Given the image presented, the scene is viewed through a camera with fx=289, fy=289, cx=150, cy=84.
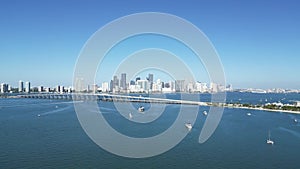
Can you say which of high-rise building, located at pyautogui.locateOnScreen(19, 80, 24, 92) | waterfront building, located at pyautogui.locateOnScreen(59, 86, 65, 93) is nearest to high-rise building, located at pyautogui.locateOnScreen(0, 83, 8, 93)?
high-rise building, located at pyautogui.locateOnScreen(19, 80, 24, 92)

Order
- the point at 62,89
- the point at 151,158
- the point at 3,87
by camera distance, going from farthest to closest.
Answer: the point at 3,87 < the point at 62,89 < the point at 151,158

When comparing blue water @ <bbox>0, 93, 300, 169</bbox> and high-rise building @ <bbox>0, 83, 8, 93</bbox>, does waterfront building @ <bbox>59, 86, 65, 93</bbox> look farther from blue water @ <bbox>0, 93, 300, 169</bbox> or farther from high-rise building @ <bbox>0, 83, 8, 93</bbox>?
blue water @ <bbox>0, 93, 300, 169</bbox>

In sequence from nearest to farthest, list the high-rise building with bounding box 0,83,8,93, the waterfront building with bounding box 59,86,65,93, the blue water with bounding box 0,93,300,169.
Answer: the blue water with bounding box 0,93,300,169, the waterfront building with bounding box 59,86,65,93, the high-rise building with bounding box 0,83,8,93

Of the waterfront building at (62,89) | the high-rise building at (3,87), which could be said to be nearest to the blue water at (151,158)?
the waterfront building at (62,89)

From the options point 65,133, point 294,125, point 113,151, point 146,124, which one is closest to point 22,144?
point 65,133

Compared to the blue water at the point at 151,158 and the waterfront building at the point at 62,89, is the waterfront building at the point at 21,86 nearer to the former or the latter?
the waterfront building at the point at 62,89

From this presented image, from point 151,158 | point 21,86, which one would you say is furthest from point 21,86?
point 151,158

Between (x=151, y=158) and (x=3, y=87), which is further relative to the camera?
(x=3, y=87)

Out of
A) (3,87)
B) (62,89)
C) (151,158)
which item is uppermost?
(3,87)

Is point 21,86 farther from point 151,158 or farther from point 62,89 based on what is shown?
point 151,158

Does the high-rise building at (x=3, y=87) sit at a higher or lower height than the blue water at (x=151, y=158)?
higher

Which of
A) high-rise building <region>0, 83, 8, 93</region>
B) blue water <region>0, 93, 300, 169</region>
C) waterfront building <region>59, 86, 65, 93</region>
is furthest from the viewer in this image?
high-rise building <region>0, 83, 8, 93</region>

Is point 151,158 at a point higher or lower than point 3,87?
lower
